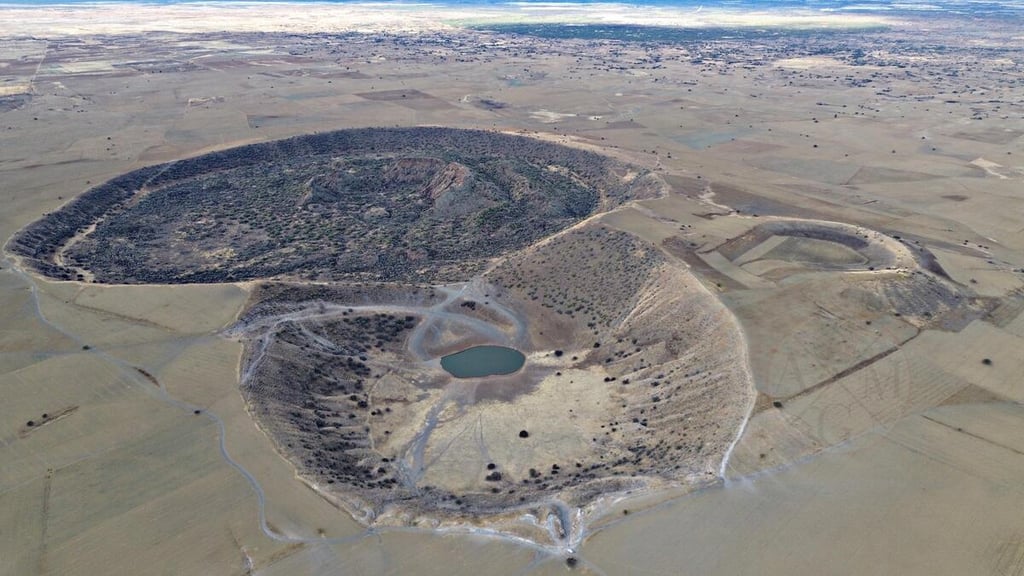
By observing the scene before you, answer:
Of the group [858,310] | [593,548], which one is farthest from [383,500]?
[858,310]

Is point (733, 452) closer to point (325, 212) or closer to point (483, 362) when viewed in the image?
point (483, 362)

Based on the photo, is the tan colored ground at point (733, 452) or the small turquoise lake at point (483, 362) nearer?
the tan colored ground at point (733, 452)

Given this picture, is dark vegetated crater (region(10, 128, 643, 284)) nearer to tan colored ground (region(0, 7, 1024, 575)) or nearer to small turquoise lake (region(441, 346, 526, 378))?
tan colored ground (region(0, 7, 1024, 575))

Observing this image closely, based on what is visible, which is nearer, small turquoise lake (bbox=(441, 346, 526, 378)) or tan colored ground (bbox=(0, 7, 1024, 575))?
tan colored ground (bbox=(0, 7, 1024, 575))

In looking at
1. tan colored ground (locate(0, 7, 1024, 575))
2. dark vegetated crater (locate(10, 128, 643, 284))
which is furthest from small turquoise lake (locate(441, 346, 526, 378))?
tan colored ground (locate(0, 7, 1024, 575))

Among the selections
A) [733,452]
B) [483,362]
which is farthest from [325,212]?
[733,452]

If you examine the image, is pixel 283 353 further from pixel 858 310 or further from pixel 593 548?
pixel 858 310

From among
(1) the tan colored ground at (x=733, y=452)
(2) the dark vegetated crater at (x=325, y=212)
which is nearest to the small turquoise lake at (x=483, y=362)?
(2) the dark vegetated crater at (x=325, y=212)

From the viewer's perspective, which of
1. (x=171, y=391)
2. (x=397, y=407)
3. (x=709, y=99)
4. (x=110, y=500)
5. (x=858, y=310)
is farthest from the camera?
(x=709, y=99)

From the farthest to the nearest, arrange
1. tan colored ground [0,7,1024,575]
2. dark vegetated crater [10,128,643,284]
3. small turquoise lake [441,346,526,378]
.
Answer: dark vegetated crater [10,128,643,284] → small turquoise lake [441,346,526,378] → tan colored ground [0,7,1024,575]

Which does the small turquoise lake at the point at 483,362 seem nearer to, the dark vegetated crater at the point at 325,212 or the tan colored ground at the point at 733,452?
the dark vegetated crater at the point at 325,212

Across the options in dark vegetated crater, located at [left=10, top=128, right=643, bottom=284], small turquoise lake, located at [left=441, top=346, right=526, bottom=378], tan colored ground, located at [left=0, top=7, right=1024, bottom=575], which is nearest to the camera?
tan colored ground, located at [left=0, top=7, right=1024, bottom=575]
